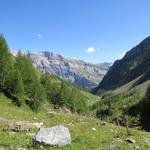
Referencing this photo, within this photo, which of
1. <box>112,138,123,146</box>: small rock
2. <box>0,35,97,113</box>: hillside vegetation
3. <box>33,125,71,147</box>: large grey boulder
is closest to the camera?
<box>33,125,71,147</box>: large grey boulder

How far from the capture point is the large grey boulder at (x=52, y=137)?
1826 centimetres

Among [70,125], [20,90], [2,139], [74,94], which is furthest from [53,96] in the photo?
[2,139]

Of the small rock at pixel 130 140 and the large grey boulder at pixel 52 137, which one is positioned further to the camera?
the small rock at pixel 130 140

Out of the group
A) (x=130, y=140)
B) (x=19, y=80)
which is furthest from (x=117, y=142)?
(x=19, y=80)

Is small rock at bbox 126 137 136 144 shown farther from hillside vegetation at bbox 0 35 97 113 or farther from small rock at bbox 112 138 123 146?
hillside vegetation at bbox 0 35 97 113

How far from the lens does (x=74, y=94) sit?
438ft

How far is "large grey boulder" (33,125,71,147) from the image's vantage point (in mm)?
18256

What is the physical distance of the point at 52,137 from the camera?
18.6m

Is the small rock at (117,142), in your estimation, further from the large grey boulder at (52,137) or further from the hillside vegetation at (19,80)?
the hillside vegetation at (19,80)

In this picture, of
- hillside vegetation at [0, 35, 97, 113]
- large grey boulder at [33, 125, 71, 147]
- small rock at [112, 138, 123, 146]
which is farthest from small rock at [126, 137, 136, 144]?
hillside vegetation at [0, 35, 97, 113]

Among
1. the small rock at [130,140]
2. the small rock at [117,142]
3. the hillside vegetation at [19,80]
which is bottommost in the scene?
the small rock at [117,142]

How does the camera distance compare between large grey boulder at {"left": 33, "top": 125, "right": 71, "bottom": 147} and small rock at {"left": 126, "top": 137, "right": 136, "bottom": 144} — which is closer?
large grey boulder at {"left": 33, "top": 125, "right": 71, "bottom": 147}

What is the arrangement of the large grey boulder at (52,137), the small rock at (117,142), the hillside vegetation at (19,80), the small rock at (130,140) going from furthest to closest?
the hillside vegetation at (19,80)
the small rock at (130,140)
the small rock at (117,142)
the large grey boulder at (52,137)

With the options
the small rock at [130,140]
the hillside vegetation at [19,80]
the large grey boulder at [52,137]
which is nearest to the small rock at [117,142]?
the small rock at [130,140]
